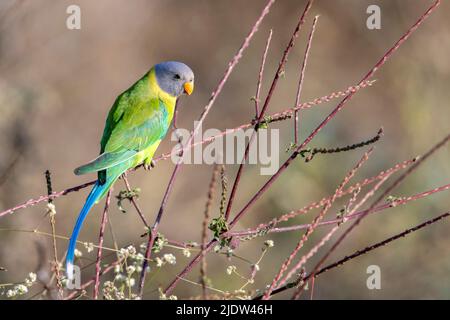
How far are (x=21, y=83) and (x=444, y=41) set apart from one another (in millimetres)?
3917

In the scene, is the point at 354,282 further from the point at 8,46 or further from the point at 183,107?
the point at 8,46

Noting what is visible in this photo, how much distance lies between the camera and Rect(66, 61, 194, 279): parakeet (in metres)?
3.41

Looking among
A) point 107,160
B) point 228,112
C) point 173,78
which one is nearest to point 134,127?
point 107,160

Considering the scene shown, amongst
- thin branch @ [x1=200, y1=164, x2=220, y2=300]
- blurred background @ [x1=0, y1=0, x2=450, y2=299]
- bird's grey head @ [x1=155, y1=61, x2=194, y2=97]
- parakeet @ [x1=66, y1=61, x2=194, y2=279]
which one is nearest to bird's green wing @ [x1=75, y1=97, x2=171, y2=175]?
parakeet @ [x1=66, y1=61, x2=194, y2=279]

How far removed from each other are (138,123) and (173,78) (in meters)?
0.61

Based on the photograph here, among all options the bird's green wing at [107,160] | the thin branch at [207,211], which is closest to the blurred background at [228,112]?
the bird's green wing at [107,160]

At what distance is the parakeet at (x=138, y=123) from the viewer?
3412 millimetres

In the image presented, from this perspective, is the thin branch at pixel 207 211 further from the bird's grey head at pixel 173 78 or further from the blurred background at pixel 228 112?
the blurred background at pixel 228 112

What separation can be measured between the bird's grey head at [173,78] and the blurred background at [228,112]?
1.03 meters

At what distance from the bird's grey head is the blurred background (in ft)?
3.38

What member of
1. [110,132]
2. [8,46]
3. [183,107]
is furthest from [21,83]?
[110,132]

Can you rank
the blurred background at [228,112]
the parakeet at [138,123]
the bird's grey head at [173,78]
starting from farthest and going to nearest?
1. the blurred background at [228,112]
2. the bird's grey head at [173,78]
3. the parakeet at [138,123]

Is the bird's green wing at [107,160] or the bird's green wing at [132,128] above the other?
the bird's green wing at [132,128]

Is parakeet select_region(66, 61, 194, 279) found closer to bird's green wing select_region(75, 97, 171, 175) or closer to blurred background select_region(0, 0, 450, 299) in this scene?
bird's green wing select_region(75, 97, 171, 175)
